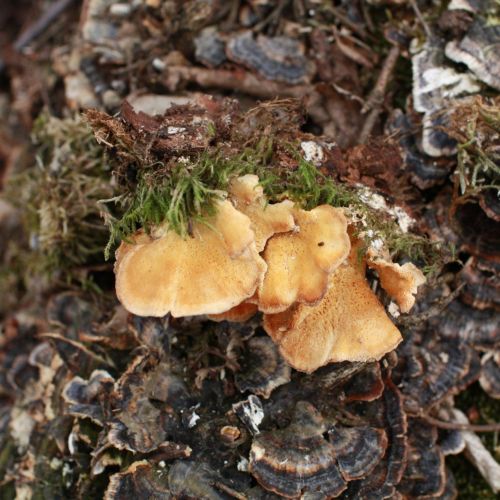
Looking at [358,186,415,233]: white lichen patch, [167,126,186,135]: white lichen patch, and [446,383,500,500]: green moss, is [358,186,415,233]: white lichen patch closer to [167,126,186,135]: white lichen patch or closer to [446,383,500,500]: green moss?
[167,126,186,135]: white lichen patch

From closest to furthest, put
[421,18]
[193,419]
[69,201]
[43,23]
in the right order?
[193,419] → [421,18] → [69,201] → [43,23]

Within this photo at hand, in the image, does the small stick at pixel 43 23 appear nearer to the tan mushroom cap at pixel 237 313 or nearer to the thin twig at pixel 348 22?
the thin twig at pixel 348 22

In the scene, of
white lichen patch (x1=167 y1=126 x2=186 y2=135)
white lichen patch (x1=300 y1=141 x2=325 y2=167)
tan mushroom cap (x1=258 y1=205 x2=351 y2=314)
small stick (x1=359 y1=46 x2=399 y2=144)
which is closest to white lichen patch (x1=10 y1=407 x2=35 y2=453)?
tan mushroom cap (x1=258 y1=205 x2=351 y2=314)

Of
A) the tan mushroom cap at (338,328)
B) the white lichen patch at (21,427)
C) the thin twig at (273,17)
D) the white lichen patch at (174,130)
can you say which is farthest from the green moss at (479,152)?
the white lichen patch at (21,427)

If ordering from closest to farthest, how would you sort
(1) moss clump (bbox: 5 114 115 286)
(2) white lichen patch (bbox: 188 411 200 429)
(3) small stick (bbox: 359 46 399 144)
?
(2) white lichen patch (bbox: 188 411 200 429) < (3) small stick (bbox: 359 46 399 144) < (1) moss clump (bbox: 5 114 115 286)

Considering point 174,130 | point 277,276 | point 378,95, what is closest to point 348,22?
point 378,95

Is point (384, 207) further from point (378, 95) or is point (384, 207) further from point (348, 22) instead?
point (348, 22)

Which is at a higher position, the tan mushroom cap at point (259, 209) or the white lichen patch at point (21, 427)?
the tan mushroom cap at point (259, 209)

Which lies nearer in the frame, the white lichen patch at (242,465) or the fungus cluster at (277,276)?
the fungus cluster at (277,276)
